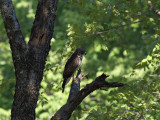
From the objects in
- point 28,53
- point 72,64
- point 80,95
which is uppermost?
point 72,64

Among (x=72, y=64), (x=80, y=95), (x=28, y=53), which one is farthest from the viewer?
(x=72, y=64)

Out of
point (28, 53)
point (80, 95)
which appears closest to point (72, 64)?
point (28, 53)

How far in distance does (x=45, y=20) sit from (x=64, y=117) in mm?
1668

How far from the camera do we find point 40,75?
214 inches

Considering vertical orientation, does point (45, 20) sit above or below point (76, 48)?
below

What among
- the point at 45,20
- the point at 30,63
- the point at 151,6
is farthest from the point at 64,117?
the point at 151,6

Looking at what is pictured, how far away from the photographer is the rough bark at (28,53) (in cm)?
516

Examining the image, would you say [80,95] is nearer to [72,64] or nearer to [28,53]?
[28,53]

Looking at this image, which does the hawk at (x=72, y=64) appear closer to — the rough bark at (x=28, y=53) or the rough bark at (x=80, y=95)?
the rough bark at (x=28, y=53)

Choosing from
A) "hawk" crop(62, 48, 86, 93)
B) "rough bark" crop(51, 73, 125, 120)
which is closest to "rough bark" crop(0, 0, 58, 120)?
"rough bark" crop(51, 73, 125, 120)

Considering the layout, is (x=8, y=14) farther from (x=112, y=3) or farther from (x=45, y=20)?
(x=112, y=3)

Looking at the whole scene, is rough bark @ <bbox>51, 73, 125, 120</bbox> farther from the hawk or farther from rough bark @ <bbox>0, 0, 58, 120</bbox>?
the hawk

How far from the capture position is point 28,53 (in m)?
5.36

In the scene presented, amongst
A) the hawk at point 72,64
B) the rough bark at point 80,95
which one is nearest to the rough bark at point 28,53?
the rough bark at point 80,95
